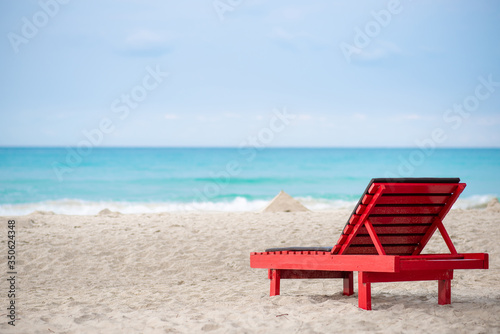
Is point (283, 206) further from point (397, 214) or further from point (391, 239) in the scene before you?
point (397, 214)

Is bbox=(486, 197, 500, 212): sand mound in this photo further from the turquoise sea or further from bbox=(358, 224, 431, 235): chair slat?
bbox=(358, 224, 431, 235): chair slat

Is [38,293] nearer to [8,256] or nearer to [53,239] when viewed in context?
[8,256]

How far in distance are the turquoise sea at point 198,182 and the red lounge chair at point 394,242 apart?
14807 mm

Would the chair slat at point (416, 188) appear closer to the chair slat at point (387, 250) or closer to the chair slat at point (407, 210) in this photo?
the chair slat at point (407, 210)

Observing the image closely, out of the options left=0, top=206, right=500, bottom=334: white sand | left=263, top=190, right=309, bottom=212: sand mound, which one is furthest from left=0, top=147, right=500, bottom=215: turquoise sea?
left=0, top=206, right=500, bottom=334: white sand

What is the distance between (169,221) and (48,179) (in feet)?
92.0

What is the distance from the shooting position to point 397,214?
177 inches

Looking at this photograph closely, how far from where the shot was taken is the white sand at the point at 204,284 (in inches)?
164

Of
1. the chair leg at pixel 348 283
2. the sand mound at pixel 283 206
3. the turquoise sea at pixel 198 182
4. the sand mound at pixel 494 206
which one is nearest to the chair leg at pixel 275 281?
the chair leg at pixel 348 283

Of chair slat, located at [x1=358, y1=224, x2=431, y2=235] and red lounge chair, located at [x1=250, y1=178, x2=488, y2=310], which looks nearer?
red lounge chair, located at [x1=250, y1=178, x2=488, y2=310]

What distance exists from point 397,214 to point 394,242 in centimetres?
37

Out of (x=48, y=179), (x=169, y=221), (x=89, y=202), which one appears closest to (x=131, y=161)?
(x=48, y=179)

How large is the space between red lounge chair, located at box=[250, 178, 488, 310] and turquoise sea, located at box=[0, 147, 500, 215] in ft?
48.6

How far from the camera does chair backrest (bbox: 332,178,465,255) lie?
422 centimetres
